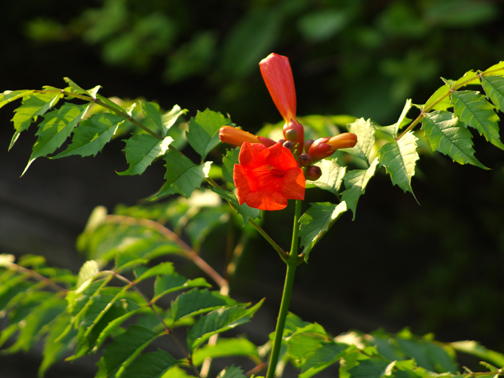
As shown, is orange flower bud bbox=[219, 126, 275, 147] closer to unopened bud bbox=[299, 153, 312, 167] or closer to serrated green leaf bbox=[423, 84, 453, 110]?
unopened bud bbox=[299, 153, 312, 167]

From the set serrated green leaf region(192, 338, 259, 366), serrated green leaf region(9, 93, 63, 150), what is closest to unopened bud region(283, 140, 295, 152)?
serrated green leaf region(9, 93, 63, 150)

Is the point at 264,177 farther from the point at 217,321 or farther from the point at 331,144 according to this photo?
the point at 217,321

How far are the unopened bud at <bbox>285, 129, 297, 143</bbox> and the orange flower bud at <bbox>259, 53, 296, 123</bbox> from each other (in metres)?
0.08

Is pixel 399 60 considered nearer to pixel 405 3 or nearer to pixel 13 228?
pixel 405 3

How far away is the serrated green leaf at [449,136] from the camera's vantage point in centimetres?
82

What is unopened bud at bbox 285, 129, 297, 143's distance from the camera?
0.93 metres

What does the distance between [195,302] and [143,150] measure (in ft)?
1.40

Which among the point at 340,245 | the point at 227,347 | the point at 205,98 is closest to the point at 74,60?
the point at 205,98

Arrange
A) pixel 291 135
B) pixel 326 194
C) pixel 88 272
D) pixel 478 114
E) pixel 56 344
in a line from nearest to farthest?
pixel 478 114 < pixel 291 135 < pixel 88 272 < pixel 56 344 < pixel 326 194

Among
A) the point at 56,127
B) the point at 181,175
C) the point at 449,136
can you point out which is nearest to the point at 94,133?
the point at 56,127

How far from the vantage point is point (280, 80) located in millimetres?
1007

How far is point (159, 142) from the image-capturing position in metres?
0.89

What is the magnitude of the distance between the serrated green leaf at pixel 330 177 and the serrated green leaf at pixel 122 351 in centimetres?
51

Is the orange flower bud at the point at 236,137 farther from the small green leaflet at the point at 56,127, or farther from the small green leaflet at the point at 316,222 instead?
the small green leaflet at the point at 56,127
